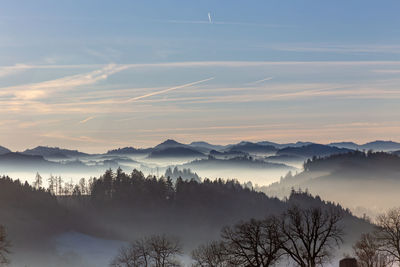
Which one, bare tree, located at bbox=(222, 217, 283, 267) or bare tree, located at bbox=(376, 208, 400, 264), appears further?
bare tree, located at bbox=(376, 208, 400, 264)

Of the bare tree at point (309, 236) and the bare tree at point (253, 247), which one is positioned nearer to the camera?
the bare tree at point (309, 236)

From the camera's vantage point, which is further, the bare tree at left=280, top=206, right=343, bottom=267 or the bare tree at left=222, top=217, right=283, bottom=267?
the bare tree at left=222, top=217, right=283, bottom=267

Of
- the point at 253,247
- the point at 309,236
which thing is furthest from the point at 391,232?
the point at 253,247

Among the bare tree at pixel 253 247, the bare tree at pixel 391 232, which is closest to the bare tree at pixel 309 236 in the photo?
the bare tree at pixel 253 247

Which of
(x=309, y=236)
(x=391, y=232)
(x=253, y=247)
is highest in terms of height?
(x=309, y=236)

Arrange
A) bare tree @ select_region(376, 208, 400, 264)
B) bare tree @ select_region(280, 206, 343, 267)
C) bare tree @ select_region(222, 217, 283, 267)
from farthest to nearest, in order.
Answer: bare tree @ select_region(376, 208, 400, 264)
bare tree @ select_region(222, 217, 283, 267)
bare tree @ select_region(280, 206, 343, 267)

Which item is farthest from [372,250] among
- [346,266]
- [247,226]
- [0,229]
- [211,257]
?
[346,266]

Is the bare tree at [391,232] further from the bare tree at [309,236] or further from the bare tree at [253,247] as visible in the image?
the bare tree at [253,247]

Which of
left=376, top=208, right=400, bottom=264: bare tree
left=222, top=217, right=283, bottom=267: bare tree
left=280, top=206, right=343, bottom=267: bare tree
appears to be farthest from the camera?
left=376, top=208, right=400, bottom=264: bare tree

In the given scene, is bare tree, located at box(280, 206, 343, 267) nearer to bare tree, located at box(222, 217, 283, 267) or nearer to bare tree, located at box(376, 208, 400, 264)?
bare tree, located at box(222, 217, 283, 267)

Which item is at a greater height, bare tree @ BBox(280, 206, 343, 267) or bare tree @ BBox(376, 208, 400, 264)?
bare tree @ BBox(280, 206, 343, 267)

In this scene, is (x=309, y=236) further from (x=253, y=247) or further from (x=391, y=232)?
(x=391, y=232)

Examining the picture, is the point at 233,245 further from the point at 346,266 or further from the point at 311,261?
the point at 346,266

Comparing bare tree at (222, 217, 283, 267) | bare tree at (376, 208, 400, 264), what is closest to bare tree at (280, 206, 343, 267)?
bare tree at (222, 217, 283, 267)
